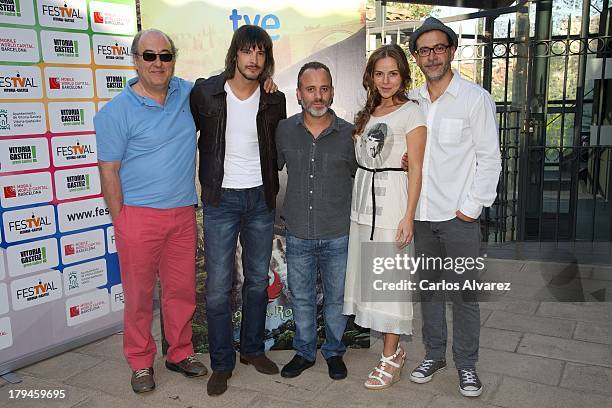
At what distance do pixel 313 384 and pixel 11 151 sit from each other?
93.1 inches

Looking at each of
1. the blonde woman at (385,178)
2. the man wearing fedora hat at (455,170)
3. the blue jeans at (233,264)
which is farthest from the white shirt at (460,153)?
the blue jeans at (233,264)

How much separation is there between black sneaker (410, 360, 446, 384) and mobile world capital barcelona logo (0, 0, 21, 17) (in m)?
3.28

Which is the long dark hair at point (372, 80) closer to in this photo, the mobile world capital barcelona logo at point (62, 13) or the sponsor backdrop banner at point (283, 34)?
the sponsor backdrop banner at point (283, 34)

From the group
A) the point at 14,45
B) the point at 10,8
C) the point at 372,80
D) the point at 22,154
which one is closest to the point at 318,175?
the point at 372,80

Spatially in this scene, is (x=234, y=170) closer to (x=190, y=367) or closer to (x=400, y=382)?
(x=190, y=367)

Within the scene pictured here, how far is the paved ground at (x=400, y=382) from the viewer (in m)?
3.18

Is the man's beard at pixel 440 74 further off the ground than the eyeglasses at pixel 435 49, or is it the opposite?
the eyeglasses at pixel 435 49

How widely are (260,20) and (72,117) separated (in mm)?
1448

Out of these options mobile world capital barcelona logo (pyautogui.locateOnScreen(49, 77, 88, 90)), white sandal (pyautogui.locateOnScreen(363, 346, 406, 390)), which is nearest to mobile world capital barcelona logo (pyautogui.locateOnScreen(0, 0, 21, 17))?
mobile world capital barcelona logo (pyautogui.locateOnScreen(49, 77, 88, 90))

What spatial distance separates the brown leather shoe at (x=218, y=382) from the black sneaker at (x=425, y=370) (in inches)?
44.7

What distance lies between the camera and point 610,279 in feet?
17.5

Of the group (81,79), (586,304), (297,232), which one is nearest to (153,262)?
(297,232)

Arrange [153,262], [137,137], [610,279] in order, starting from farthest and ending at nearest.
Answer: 1. [610,279]
2. [153,262]
3. [137,137]

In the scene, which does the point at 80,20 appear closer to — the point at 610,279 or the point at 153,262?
the point at 153,262
